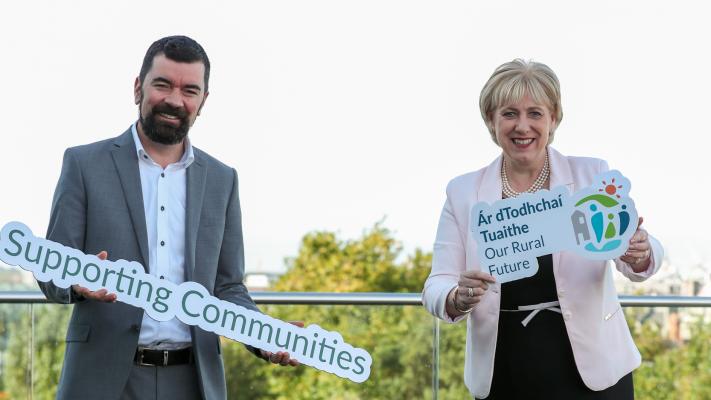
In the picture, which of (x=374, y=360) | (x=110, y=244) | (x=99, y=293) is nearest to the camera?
(x=99, y=293)

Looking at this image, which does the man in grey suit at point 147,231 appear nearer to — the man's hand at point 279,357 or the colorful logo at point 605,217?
the man's hand at point 279,357

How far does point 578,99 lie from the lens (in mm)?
14055

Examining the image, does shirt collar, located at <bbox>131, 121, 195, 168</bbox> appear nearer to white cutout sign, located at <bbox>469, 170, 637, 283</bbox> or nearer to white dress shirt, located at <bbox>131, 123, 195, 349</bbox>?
white dress shirt, located at <bbox>131, 123, 195, 349</bbox>

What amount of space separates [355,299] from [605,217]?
2.17 meters

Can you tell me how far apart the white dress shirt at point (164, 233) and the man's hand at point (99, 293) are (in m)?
0.14

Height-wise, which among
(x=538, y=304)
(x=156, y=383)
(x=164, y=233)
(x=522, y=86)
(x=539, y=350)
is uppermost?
(x=522, y=86)

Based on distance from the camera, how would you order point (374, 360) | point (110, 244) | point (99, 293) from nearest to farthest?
point (99, 293), point (110, 244), point (374, 360)

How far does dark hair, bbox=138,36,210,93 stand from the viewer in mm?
2824

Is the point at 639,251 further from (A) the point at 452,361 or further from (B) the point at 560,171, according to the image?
(A) the point at 452,361

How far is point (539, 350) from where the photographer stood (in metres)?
2.90

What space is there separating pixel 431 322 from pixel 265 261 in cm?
912

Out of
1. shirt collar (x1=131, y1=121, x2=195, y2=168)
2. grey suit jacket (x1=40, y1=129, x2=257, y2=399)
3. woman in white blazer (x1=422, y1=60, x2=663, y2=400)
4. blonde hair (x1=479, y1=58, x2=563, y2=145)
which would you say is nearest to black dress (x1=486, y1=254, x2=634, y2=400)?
woman in white blazer (x1=422, y1=60, x2=663, y2=400)

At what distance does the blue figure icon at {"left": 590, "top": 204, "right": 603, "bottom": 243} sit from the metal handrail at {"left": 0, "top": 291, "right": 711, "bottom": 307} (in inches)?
78.4

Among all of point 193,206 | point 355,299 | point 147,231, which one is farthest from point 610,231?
point 355,299
